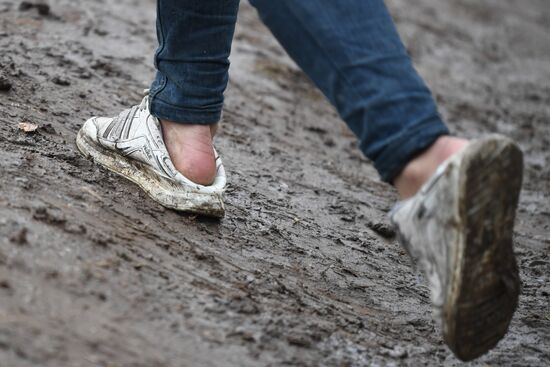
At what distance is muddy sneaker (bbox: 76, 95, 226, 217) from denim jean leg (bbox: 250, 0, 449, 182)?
2.48 ft

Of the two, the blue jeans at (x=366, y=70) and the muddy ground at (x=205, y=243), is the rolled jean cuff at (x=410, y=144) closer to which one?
the blue jeans at (x=366, y=70)

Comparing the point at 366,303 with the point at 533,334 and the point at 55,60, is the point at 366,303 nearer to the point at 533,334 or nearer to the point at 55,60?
the point at 533,334

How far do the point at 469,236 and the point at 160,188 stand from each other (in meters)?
1.02

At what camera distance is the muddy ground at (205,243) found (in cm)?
162

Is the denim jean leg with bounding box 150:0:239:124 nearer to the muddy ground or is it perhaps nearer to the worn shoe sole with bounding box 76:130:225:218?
the worn shoe sole with bounding box 76:130:225:218

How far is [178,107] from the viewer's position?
2.06 m

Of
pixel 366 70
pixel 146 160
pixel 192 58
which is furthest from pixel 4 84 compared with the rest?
pixel 366 70

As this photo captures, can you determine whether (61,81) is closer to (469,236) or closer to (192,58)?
(192,58)

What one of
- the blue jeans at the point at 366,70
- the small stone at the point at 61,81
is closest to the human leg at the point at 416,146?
the blue jeans at the point at 366,70

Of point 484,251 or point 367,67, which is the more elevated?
point 367,67

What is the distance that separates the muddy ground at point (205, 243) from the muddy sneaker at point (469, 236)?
322 millimetres

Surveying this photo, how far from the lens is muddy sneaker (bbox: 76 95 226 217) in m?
2.15

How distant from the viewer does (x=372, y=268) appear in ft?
7.99

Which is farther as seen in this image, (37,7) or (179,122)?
(37,7)
